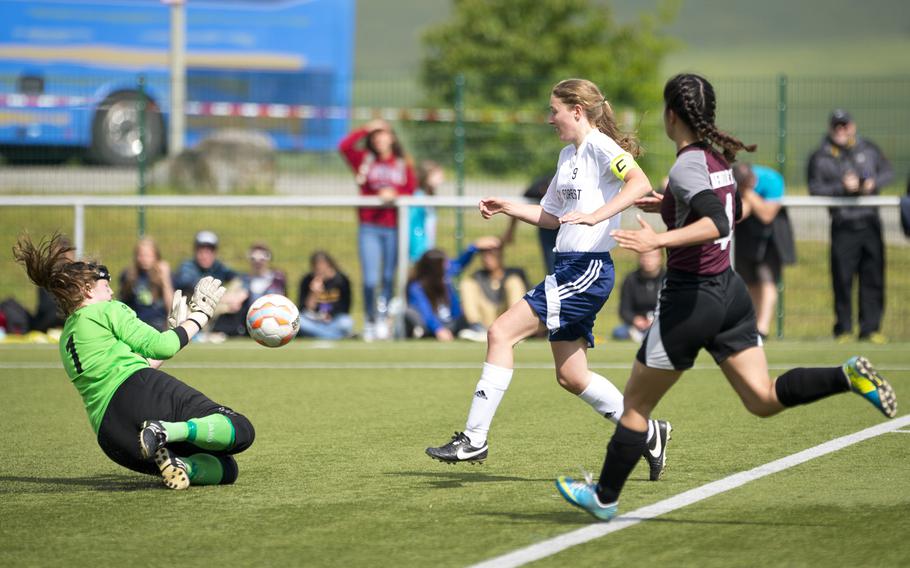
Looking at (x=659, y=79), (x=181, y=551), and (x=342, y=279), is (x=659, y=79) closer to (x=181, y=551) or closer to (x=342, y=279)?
(x=342, y=279)

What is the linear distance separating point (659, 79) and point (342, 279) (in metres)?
29.1

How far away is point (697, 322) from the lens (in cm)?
573

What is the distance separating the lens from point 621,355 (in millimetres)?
13211

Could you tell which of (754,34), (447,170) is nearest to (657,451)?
(447,170)

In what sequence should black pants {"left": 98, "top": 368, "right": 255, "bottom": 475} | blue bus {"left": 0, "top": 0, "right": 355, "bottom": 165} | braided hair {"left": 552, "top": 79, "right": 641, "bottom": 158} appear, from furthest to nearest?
blue bus {"left": 0, "top": 0, "right": 355, "bottom": 165}
braided hair {"left": 552, "top": 79, "right": 641, "bottom": 158}
black pants {"left": 98, "top": 368, "right": 255, "bottom": 475}

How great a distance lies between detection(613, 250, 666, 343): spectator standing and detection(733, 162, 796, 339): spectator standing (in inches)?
33.5

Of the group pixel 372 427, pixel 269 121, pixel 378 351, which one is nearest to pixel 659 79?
pixel 269 121

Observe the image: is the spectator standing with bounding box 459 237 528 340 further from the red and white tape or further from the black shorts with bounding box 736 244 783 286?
the red and white tape

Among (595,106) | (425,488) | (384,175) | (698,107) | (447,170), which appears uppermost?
(447,170)

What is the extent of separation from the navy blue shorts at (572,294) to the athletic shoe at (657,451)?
60cm

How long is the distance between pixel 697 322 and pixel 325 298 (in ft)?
31.7

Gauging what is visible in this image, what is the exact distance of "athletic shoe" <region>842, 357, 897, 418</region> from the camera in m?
5.70

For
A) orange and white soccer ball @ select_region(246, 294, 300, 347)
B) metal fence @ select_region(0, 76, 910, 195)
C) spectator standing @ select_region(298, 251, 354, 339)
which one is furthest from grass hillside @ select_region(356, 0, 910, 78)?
orange and white soccer ball @ select_region(246, 294, 300, 347)

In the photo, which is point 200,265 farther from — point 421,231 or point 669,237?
point 669,237
